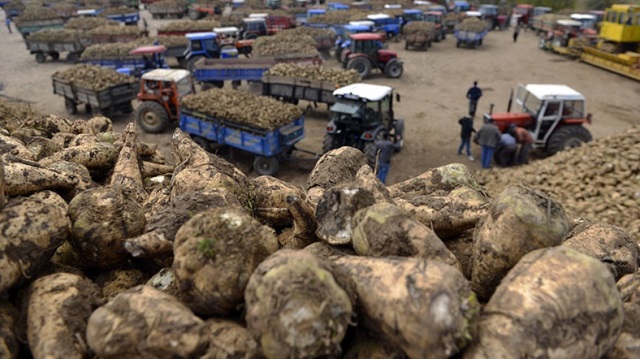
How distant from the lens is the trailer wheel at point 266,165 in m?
11.5

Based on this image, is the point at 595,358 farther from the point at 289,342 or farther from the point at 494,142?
the point at 494,142

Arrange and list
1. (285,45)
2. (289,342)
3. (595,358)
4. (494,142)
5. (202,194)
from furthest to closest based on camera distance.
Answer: (285,45) < (494,142) < (202,194) < (595,358) < (289,342)

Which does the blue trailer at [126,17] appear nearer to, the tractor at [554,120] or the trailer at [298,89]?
the trailer at [298,89]

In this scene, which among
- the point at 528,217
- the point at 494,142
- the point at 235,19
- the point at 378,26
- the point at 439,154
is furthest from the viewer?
the point at 235,19

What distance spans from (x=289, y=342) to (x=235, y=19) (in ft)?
105

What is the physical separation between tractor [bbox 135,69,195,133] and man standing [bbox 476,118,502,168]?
9.19 meters

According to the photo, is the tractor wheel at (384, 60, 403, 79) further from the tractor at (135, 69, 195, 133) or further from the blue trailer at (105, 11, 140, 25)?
the blue trailer at (105, 11, 140, 25)

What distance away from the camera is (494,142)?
458 inches

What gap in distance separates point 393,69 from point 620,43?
11325mm

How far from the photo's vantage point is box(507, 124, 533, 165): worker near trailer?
1192cm

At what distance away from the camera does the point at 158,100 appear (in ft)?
46.6

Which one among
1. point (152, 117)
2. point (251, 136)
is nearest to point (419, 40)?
point (152, 117)

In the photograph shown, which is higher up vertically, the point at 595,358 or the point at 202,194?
the point at 202,194

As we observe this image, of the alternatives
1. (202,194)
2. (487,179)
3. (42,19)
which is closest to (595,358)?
(202,194)
